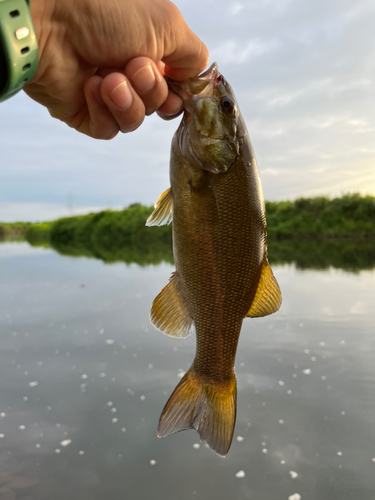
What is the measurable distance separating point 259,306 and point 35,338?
11523 millimetres

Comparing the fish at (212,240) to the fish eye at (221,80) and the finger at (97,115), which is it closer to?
the fish eye at (221,80)

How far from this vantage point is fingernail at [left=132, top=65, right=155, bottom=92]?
201cm

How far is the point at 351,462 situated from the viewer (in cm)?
594

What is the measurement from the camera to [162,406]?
7.64 metres

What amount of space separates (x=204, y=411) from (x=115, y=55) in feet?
6.35

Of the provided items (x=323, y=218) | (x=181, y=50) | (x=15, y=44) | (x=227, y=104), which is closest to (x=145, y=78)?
(x=181, y=50)

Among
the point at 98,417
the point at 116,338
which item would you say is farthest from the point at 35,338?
the point at 98,417

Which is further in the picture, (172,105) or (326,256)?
(326,256)

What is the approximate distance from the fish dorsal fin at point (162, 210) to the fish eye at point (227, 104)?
0.48 meters

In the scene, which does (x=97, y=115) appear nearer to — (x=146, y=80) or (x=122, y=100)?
(x=122, y=100)

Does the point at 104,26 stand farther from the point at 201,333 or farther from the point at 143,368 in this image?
the point at 143,368

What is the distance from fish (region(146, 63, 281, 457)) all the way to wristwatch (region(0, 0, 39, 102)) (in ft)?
2.41

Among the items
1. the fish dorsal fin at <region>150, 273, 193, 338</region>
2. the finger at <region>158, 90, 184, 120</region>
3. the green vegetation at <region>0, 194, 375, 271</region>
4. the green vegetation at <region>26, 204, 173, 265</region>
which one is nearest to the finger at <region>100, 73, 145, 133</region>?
the finger at <region>158, 90, 184, 120</region>

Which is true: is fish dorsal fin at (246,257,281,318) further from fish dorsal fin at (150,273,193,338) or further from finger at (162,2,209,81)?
finger at (162,2,209,81)
